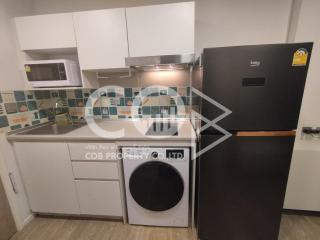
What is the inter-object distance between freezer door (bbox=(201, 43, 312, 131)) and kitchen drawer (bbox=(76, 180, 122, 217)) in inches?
46.6

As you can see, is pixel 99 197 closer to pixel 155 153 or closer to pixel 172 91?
pixel 155 153

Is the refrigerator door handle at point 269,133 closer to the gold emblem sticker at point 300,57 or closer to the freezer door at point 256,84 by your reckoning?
the freezer door at point 256,84

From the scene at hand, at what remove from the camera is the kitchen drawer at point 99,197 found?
1545 mm

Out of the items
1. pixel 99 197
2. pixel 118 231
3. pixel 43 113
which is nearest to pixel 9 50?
pixel 43 113

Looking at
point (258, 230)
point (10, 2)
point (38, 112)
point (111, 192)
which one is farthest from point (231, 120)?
point (10, 2)

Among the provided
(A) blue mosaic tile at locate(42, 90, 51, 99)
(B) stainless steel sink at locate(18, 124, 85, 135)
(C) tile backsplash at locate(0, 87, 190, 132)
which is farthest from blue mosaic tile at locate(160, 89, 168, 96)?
(A) blue mosaic tile at locate(42, 90, 51, 99)

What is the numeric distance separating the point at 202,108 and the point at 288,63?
62 cm

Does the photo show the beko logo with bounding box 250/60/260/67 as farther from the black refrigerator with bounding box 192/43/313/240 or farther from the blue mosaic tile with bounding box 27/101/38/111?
the blue mosaic tile with bounding box 27/101/38/111

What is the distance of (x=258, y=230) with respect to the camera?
1316mm

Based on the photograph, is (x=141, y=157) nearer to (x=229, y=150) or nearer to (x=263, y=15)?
(x=229, y=150)

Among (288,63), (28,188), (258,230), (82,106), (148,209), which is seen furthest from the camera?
(82,106)

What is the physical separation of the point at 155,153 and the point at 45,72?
1.36 meters

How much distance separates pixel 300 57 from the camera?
1009 millimetres

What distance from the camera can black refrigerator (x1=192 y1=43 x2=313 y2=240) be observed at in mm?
1039
